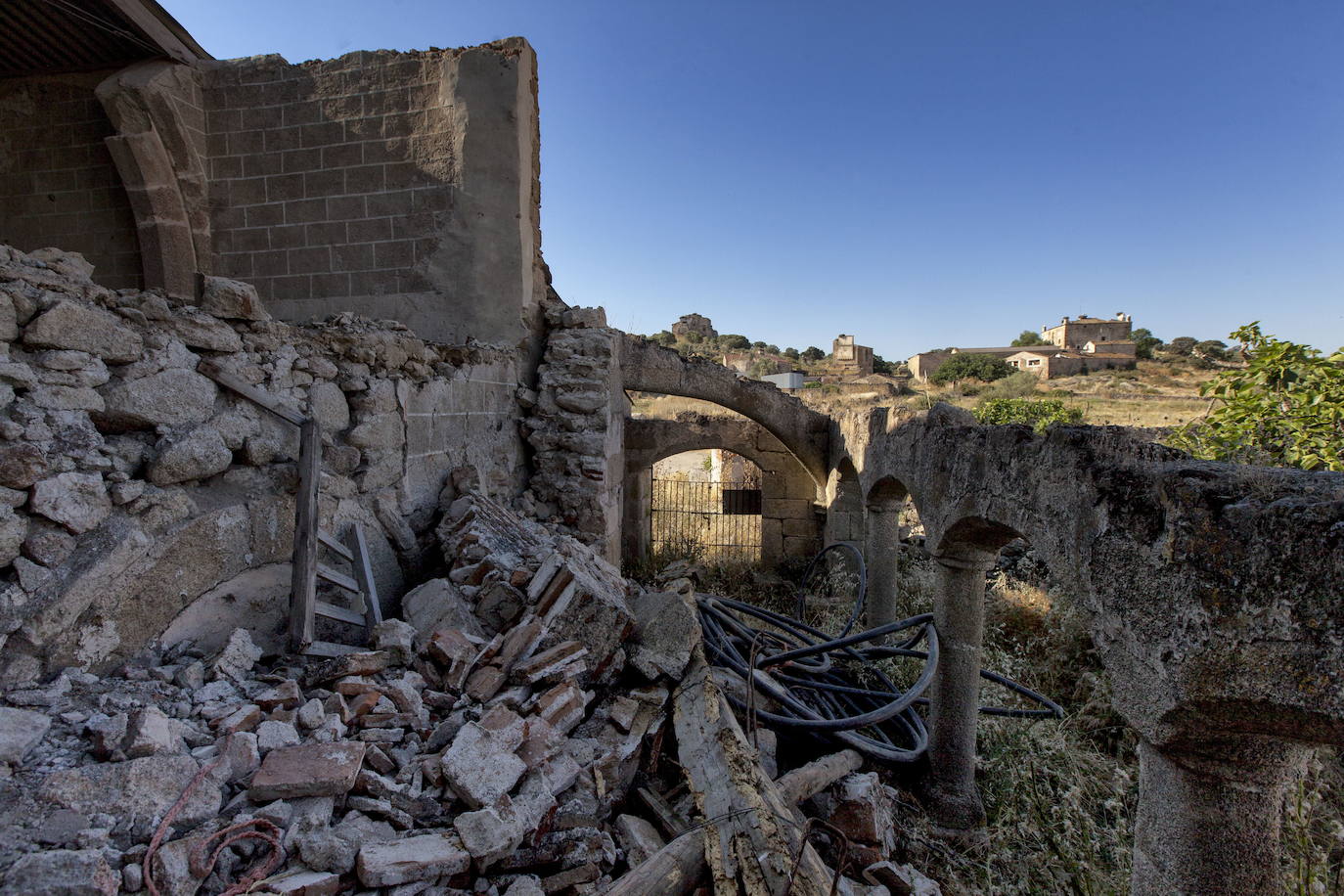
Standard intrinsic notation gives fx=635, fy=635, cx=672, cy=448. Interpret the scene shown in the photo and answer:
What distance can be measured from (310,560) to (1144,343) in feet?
167

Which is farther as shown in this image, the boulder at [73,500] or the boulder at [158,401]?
the boulder at [158,401]

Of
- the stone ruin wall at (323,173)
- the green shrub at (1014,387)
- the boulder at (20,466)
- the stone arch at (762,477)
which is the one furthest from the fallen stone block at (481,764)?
the green shrub at (1014,387)

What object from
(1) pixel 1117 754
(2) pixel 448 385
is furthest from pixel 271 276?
(1) pixel 1117 754

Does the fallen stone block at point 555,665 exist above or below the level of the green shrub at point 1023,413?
below

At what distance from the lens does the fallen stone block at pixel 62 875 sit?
1.52 meters

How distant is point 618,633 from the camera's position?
127 inches

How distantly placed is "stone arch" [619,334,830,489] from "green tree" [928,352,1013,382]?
24.3 metres

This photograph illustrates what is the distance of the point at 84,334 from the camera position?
241 cm

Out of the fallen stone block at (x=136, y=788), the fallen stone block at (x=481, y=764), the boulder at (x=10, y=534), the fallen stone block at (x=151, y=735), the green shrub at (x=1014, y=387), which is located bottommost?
the fallen stone block at (x=481, y=764)

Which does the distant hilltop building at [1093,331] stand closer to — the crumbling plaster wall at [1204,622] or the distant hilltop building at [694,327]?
the distant hilltop building at [694,327]

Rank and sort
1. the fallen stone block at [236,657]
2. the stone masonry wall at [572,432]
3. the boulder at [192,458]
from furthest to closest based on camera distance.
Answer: the stone masonry wall at [572,432], the boulder at [192,458], the fallen stone block at [236,657]

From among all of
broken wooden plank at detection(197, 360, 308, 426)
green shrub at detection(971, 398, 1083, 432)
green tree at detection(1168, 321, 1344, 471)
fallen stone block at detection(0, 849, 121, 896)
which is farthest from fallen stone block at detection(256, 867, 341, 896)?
green shrub at detection(971, 398, 1083, 432)

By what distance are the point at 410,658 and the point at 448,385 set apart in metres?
2.38

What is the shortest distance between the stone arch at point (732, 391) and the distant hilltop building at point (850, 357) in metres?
24.9
